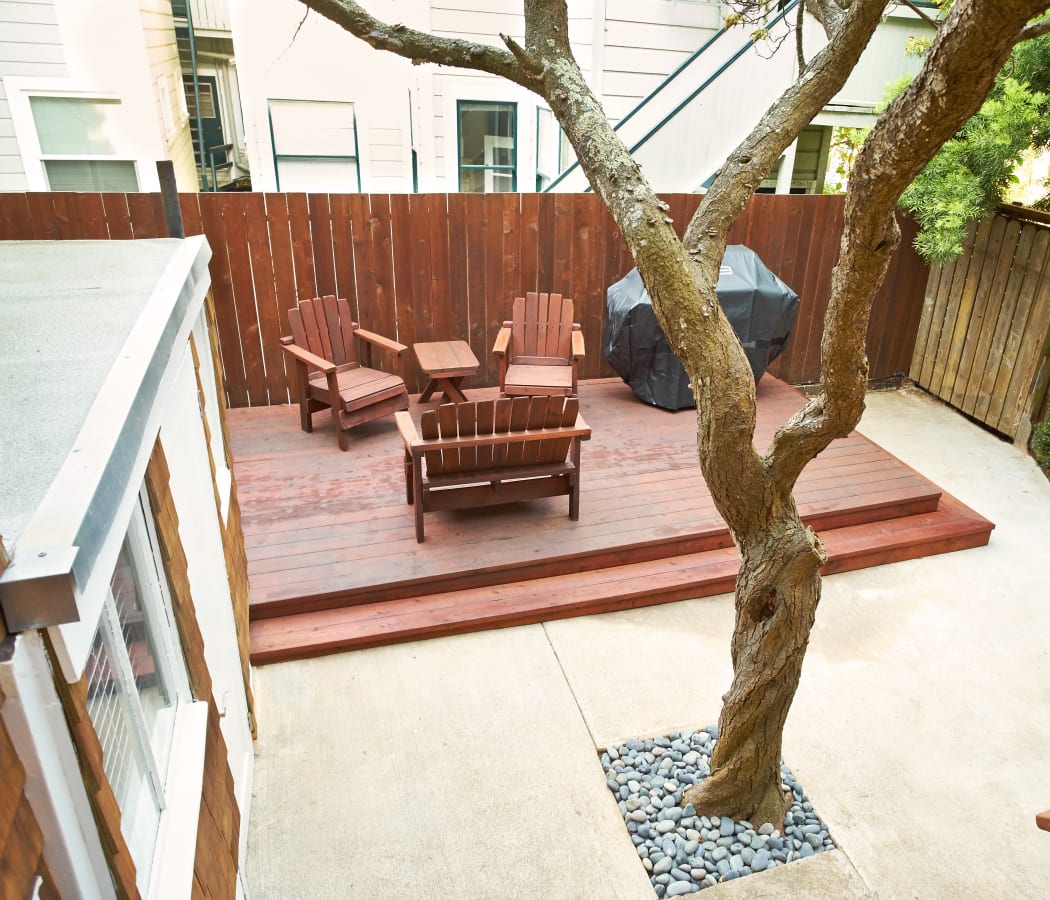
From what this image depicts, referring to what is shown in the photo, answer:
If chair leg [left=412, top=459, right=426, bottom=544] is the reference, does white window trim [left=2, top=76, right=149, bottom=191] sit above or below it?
above

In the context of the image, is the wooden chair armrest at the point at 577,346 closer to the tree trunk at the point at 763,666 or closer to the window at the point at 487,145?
the tree trunk at the point at 763,666

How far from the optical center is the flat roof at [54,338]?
1.20 meters

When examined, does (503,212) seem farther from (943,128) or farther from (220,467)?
(943,128)

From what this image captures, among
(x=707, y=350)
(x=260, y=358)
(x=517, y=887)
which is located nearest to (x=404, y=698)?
(x=517, y=887)

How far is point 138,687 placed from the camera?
5.55 feet

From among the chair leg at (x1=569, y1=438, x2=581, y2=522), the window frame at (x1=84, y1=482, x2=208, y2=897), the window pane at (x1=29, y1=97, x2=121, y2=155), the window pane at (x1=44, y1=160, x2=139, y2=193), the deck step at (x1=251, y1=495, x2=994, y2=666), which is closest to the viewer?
the window frame at (x1=84, y1=482, x2=208, y2=897)

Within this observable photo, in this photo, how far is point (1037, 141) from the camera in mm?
4973

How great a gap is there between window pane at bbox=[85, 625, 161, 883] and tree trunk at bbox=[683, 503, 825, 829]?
1.72 meters

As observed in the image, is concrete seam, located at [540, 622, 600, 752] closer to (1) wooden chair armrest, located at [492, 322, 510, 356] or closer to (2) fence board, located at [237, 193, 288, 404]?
(1) wooden chair armrest, located at [492, 322, 510, 356]

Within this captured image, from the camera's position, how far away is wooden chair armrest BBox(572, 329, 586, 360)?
202 inches

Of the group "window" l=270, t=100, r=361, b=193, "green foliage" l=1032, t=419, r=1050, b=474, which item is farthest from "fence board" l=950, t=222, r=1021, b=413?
"window" l=270, t=100, r=361, b=193

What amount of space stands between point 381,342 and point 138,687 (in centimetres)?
376

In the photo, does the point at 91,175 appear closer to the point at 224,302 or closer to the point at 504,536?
the point at 224,302

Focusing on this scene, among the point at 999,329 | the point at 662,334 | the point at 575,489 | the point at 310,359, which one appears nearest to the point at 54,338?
the point at 575,489
